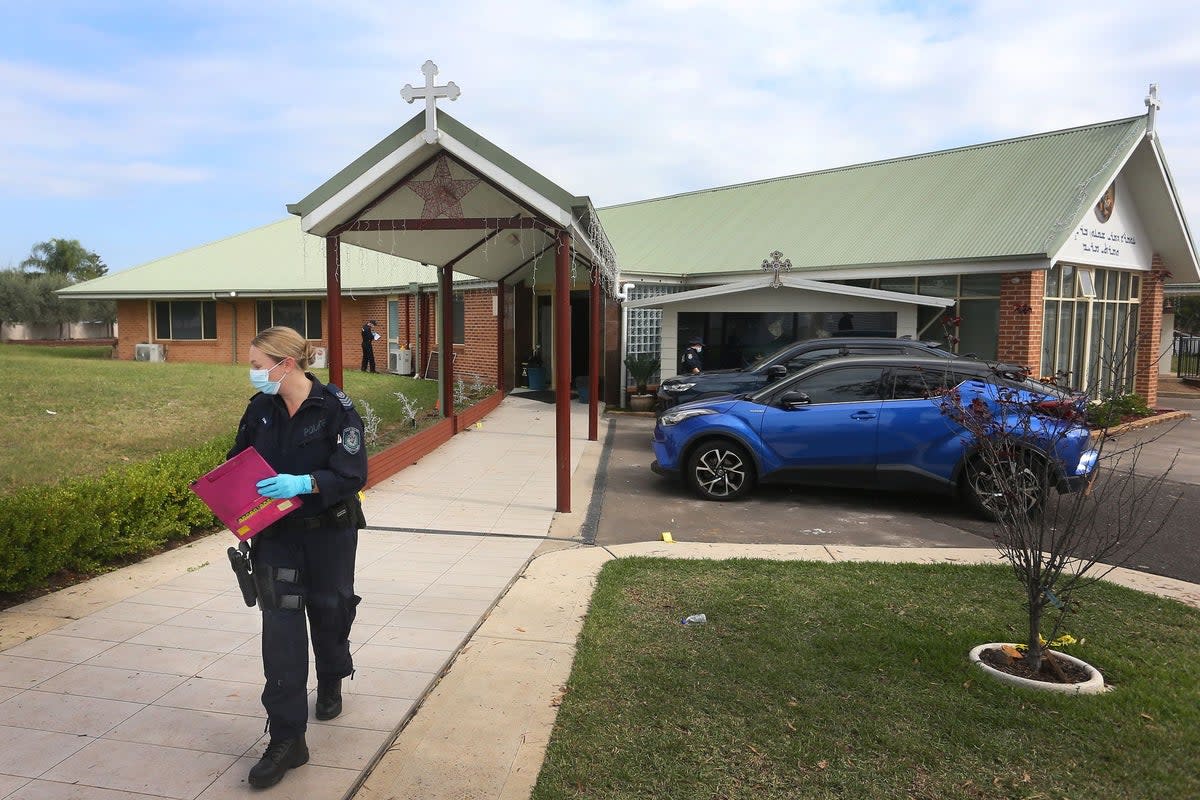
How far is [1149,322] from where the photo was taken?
18.2 metres

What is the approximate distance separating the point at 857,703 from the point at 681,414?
214 inches

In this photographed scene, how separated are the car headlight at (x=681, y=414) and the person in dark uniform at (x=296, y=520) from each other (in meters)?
5.95

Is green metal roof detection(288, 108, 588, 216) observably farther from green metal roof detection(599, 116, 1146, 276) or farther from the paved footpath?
green metal roof detection(599, 116, 1146, 276)

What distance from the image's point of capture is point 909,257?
49.5ft

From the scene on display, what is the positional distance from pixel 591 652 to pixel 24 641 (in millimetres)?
3271

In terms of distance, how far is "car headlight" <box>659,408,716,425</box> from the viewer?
30.0ft

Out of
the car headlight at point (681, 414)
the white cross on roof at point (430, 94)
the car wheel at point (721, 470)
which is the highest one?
the white cross on roof at point (430, 94)

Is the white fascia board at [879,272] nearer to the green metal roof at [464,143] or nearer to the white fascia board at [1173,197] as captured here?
the white fascia board at [1173,197]

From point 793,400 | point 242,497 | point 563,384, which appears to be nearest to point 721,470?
point 793,400

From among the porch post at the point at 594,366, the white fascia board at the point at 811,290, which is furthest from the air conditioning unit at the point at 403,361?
the porch post at the point at 594,366

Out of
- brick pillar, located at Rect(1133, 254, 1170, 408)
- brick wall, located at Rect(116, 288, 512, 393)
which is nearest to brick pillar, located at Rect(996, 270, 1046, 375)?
brick pillar, located at Rect(1133, 254, 1170, 408)

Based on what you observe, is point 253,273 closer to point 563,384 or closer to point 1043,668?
point 563,384

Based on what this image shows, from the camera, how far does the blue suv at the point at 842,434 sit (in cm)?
832

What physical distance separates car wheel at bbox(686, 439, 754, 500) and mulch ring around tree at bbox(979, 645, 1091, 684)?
14.7ft
